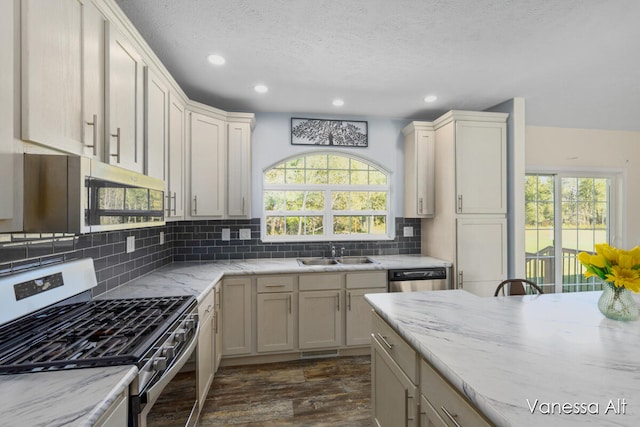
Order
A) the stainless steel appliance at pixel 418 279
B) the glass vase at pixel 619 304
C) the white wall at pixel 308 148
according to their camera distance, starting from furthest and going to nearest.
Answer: the white wall at pixel 308 148
the stainless steel appliance at pixel 418 279
the glass vase at pixel 619 304

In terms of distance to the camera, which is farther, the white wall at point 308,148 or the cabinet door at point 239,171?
the white wall at point 308,148

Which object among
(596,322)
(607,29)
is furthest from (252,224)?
(607,29)

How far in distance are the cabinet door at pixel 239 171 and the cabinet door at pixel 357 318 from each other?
4.42 ft

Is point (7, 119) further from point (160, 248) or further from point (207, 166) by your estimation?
point (160, 248)

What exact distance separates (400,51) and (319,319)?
2.35 m

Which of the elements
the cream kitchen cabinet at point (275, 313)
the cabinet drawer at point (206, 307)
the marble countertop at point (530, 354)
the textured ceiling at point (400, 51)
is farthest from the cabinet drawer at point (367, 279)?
the textured ceiling at point (400, 51)

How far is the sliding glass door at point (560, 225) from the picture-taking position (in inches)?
140

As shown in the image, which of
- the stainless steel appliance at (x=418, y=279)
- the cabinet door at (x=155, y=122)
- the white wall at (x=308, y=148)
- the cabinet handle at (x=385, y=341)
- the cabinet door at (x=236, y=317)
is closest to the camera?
the cabinet handle at (x=385, y=341)

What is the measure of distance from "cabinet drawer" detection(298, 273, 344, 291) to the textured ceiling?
1.76 meters

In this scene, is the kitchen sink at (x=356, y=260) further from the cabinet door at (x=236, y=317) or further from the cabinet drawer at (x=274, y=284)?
the cabinet door at (x=236, y=317)

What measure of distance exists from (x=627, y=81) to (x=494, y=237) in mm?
1782

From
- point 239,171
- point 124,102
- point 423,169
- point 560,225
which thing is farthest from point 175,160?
point 560,225

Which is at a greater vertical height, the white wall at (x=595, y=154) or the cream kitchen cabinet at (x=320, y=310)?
the white wall at (x=595, y=154)

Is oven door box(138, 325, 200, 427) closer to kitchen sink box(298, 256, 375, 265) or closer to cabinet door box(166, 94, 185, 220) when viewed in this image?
cabinet door box(166, 94, 185, 220)
